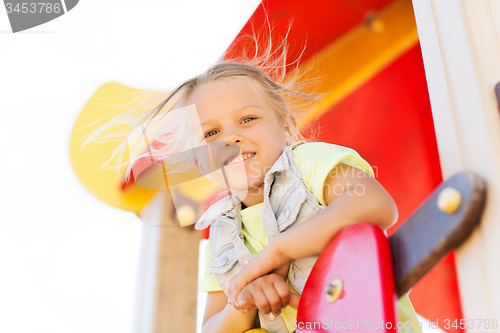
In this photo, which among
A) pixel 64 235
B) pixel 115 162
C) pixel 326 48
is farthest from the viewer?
pixel 64 235

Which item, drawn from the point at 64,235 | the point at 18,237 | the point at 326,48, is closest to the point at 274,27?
the point at 326,48

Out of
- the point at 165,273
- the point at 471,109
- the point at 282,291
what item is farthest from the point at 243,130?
the point at 165,273

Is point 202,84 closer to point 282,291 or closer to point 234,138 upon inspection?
point 234,138

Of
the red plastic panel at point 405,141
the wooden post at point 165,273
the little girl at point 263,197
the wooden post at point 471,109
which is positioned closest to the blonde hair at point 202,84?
the little girl at point 263,197

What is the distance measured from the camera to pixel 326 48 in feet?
3.58

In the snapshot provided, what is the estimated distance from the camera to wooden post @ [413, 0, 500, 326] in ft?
0.98

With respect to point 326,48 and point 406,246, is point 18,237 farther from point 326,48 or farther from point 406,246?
point 406,246

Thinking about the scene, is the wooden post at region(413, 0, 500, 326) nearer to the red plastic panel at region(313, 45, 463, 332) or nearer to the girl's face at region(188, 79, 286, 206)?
the girl's face at region(188, 79, 286, 206)

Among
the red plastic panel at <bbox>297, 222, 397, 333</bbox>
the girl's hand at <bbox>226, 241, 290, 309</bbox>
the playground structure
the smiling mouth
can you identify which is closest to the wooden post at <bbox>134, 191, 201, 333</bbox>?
the playground structure

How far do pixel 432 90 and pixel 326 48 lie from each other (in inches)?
29.0

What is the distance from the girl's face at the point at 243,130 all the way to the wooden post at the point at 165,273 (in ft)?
2.16

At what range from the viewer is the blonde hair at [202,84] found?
0.89m

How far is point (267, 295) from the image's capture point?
0.49 metres

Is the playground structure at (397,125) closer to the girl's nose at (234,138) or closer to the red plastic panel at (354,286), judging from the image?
the red plastic panel at (354,286)
